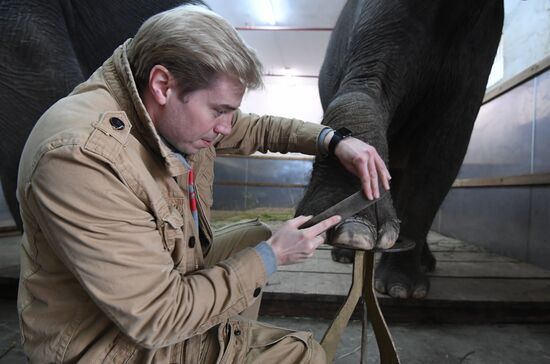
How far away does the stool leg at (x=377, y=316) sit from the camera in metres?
1.30

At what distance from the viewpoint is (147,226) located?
0.94 metres

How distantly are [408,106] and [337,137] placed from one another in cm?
74

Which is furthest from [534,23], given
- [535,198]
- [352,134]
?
[352,134]

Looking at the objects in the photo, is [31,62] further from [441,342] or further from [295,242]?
[441,342]

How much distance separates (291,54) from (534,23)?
6.06 meters

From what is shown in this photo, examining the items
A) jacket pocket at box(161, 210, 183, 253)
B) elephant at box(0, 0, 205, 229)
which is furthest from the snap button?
elephant at box(0, 0, 205, 229)

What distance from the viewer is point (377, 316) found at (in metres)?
1.32

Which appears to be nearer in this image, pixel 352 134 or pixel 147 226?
pixel 147 226

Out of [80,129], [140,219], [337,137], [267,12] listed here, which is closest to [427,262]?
[337,137]

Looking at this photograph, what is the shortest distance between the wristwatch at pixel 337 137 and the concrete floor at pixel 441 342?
927 mm

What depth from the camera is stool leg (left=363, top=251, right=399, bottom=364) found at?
51.2 inches

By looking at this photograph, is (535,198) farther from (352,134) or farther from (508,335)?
(352,134)

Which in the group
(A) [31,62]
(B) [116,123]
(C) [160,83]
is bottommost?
(B) [116,123]

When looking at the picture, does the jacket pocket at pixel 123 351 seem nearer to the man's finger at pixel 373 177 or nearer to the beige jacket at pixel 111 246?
the beige jacket at pixel 111 246
